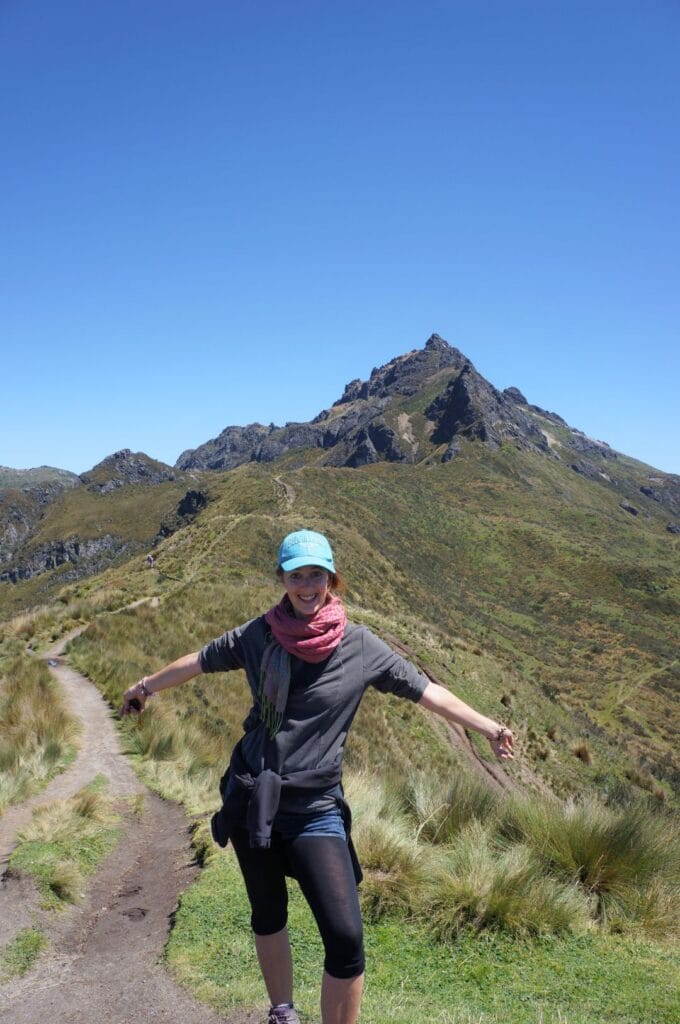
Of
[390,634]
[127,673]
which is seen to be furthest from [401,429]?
[127,673]

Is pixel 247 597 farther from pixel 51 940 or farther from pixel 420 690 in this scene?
pixel 420 690

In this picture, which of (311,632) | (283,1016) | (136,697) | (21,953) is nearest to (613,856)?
(283,1016)

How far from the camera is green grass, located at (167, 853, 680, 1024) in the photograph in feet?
10.5

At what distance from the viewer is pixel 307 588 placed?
2.96 m

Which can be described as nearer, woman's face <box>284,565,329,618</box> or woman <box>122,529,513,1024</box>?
woman <box>122,529,513,1024</box>

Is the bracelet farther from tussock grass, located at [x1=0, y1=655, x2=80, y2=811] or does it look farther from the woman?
tussock grass, located at [x1=0, y1=655, x2=80, y2=811]

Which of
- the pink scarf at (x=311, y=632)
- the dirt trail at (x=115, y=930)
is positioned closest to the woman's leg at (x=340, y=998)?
the dirt trail at (x=115, y=930)

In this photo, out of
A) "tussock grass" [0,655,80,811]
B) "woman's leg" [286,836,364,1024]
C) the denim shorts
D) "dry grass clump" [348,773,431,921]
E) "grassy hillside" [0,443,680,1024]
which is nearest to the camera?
"woman's leg" [286,836,364,1024]

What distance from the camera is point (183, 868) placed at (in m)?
5.59

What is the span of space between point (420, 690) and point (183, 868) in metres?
3.84

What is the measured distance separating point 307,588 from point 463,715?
94 cm

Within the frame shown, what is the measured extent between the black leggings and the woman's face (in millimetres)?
981

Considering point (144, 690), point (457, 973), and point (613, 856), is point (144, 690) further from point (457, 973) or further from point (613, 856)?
point (613, 856)

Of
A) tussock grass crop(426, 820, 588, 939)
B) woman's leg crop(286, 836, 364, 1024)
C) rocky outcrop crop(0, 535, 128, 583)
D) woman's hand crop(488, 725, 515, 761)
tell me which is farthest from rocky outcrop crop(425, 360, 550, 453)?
woman's leg crop(286, 836, 364, 1024)
